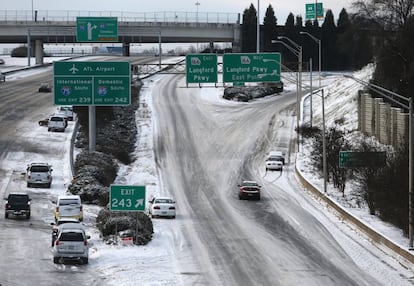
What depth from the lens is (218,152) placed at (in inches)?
2970

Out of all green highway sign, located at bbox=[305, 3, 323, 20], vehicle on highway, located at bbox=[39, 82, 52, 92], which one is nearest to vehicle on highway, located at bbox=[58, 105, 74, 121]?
vehicle on highway, located at bbox=[39, 82, 52, 92]

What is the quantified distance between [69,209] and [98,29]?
29596 mm

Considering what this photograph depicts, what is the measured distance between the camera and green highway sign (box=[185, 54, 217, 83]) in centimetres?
5862

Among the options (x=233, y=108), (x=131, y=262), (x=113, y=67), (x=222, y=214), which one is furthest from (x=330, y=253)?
(x=233, y=108)

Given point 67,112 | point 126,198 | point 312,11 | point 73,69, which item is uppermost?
point 312,11

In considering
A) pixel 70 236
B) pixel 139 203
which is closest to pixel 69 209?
pixel 139 203

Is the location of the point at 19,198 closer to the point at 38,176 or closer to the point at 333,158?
the point at 38,176

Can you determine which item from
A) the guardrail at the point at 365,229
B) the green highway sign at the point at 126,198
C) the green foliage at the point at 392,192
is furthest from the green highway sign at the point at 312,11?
the green highway sign at the point at 126,198

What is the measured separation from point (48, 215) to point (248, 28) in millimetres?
87329

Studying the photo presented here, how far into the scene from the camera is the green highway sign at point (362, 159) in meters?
49.0

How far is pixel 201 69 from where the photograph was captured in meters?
59.1

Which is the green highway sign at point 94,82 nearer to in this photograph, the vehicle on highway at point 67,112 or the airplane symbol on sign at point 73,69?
the airplane symbol on sign at point 73,69

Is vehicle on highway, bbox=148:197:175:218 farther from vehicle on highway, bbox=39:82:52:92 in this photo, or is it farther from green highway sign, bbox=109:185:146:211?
vehicle on highway, bbox=39:82:52:92

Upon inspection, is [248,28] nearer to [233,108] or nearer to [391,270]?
[233,108]
